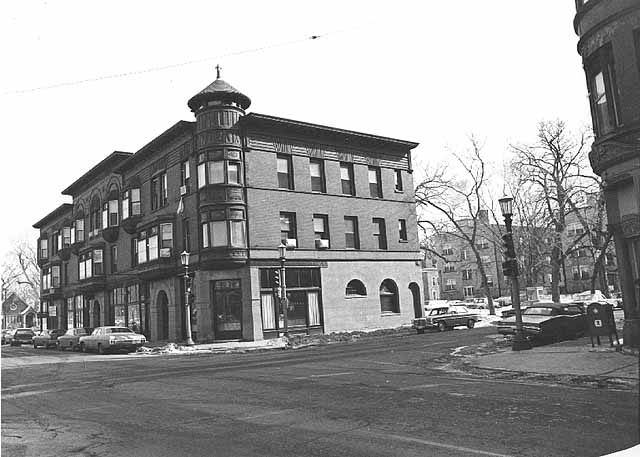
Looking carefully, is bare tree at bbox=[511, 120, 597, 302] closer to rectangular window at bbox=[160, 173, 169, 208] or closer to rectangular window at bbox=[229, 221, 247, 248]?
rectangular window at bbox=[229, 221, 247, 248]

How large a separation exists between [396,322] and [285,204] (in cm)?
915

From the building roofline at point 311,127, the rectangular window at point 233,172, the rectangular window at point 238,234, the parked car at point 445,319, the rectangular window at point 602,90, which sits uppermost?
the building roofline at point 311,127

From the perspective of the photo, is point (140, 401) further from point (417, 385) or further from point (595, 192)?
point (595, 192)

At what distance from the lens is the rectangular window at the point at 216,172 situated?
26375 mm

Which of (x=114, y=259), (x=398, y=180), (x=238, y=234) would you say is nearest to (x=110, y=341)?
(x=238, y=234)

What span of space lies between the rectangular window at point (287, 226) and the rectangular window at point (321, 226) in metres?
1.27

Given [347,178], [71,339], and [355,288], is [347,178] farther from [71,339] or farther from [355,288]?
[71,339]

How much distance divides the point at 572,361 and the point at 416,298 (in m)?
26.6

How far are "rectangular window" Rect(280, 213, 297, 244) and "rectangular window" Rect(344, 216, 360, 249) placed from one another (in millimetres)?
3205

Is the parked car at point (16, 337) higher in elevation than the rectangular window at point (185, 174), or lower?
lower

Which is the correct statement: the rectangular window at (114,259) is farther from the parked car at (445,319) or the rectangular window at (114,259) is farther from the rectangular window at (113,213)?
the parked car at (445,319)

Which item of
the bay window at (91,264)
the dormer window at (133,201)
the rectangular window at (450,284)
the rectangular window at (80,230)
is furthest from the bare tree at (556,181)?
the rectangular window at (80,230)

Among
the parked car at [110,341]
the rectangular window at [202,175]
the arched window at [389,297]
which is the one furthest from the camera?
the arched window at [389,297]

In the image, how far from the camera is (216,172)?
26453mm
